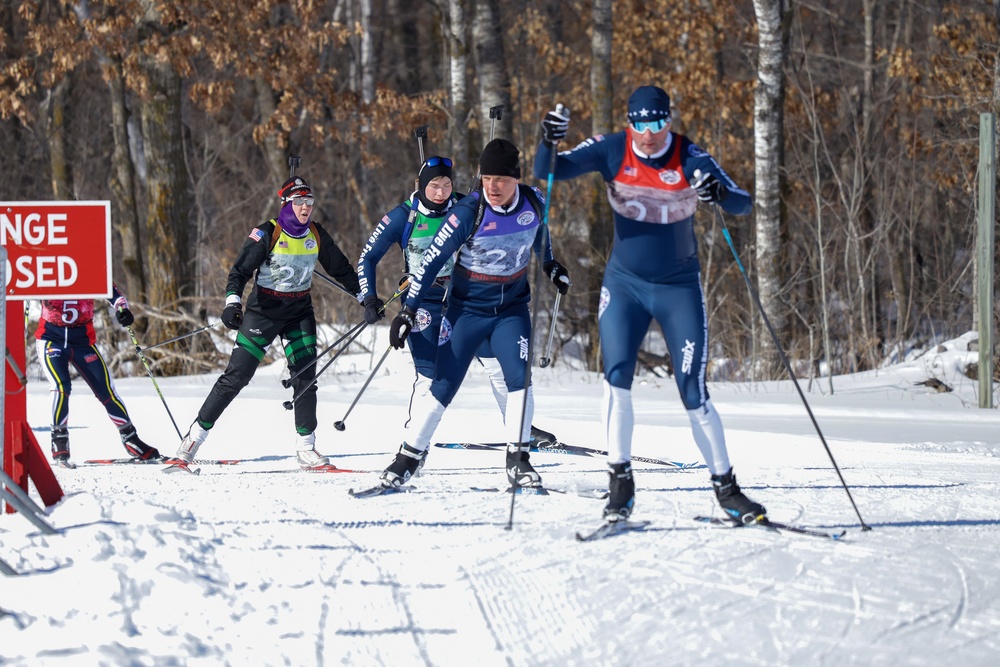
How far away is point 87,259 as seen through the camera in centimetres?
595

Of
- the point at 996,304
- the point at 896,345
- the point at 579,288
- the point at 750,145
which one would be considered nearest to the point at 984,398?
the point at 996,304

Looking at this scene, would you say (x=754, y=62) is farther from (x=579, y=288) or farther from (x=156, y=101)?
(x=156, y=101)

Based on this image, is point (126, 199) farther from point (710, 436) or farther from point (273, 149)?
point (710, 436)

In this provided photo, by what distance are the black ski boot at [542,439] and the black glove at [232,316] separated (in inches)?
87.4

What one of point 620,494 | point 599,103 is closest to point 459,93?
point 599,103

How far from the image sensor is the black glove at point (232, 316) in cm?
780

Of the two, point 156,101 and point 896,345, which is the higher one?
point 156,101

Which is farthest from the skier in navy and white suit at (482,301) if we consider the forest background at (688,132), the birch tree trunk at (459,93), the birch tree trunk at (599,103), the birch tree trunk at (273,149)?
the birch tree trunk at (273,149)

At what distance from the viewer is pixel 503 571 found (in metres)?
4.97

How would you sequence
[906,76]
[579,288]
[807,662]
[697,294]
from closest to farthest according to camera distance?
1. [807,662]
2. [697,294]
3. [906,76]
4. [579,288]

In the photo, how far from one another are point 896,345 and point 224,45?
9.16 meters

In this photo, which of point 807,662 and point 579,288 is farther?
point 579,288

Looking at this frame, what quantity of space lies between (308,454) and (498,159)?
109 inches

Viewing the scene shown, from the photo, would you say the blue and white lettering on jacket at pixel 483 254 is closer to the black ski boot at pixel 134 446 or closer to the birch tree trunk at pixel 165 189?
the black ski boot at pixel 134 446
